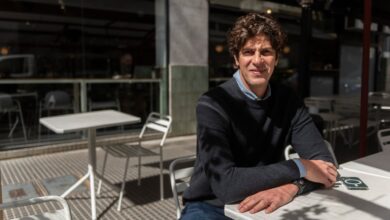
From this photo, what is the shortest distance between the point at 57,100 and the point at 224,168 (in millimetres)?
4994

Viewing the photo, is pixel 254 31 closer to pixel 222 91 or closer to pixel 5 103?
pixel 222 91

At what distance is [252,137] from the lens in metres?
1.70

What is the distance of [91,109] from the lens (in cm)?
618

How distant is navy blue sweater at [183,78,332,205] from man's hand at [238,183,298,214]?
30 mm

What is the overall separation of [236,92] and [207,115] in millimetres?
195

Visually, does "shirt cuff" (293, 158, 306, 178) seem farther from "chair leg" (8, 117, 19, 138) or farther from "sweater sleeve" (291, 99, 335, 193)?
"chair leg" (8, 117, 19, 138)

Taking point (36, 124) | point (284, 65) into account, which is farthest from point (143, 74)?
point (284, 65)

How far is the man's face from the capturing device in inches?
67.1

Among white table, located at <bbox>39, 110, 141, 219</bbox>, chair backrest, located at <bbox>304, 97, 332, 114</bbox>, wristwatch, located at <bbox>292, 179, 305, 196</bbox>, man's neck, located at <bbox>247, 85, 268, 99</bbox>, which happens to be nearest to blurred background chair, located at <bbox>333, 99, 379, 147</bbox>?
chair backrest, located at <bbox>304, 97, 332, 114</bbox>

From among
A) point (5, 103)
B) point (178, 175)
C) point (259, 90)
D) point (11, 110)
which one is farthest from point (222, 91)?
point (11, 110)

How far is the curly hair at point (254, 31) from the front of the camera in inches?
66.9

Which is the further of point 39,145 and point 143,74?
point 143,74

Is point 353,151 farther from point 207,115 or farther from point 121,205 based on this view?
point 207,115

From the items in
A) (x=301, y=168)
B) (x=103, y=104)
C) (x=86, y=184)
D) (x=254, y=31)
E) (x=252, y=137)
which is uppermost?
(x=254, y=31)
